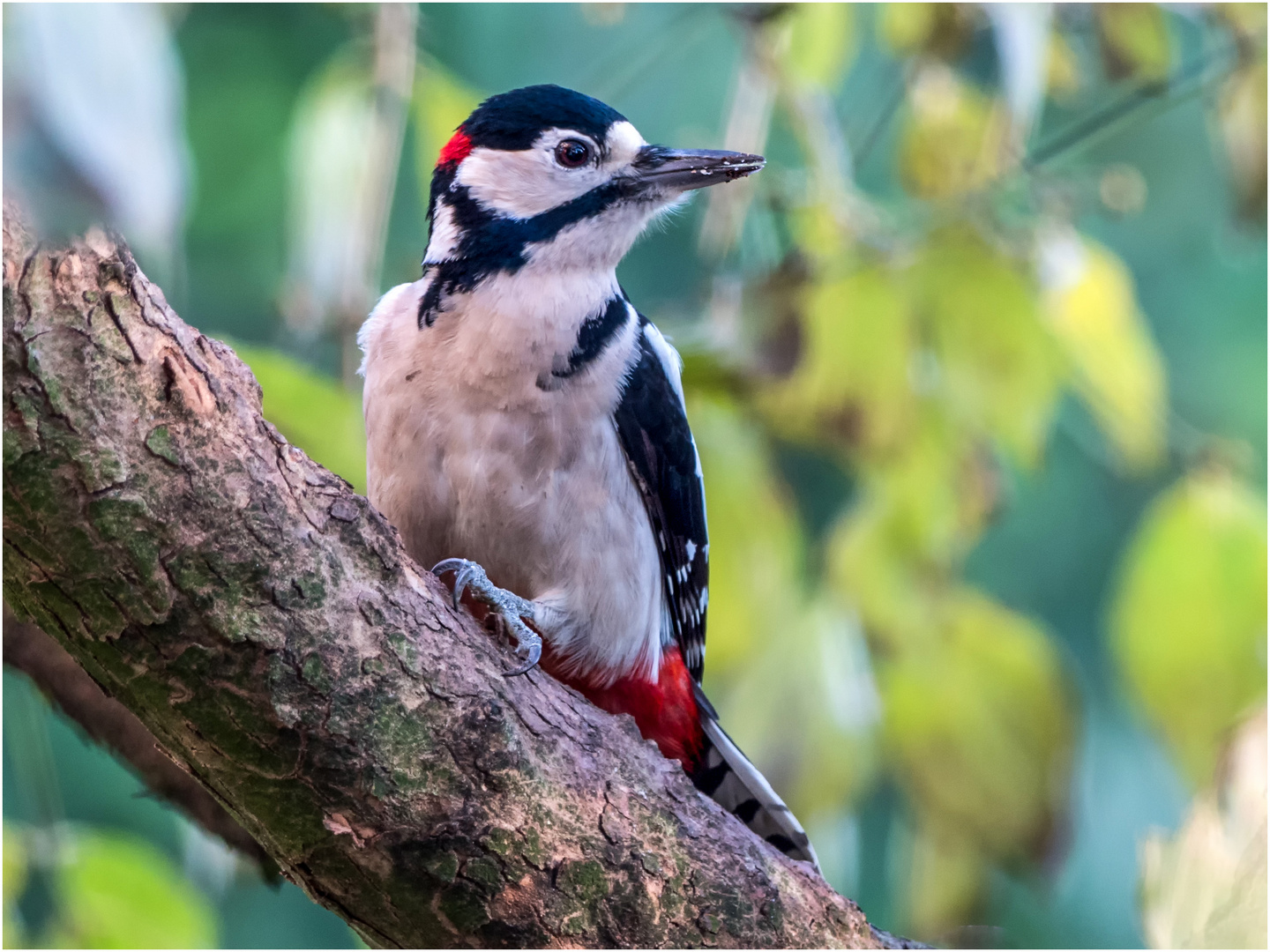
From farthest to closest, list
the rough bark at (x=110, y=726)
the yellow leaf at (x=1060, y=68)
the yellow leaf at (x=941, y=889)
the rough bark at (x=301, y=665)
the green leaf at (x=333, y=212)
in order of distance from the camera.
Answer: the yellow leaf at (x=1060, y=68) → the yellow leaf at (x=941, y=889) → the green leaf at (x=333, y=212) → the rough bark at (x=110, y=726) → the rough bark at (x=301, y=665)

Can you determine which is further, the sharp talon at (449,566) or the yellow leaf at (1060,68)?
the yellow leaf at (1060,68)

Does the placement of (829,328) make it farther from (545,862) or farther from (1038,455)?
(545,862)

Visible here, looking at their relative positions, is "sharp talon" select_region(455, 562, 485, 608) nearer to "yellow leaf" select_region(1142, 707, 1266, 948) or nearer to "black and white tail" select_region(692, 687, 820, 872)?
"black and white tail" select_region(692, 687, 820, 872)

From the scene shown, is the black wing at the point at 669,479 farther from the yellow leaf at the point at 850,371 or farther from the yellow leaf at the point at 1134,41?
the yellow leaf at the point at 1134,41

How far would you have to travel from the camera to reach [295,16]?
176 centimetres

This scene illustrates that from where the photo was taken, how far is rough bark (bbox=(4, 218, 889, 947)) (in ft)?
2.22

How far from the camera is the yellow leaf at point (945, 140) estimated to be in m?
1.67

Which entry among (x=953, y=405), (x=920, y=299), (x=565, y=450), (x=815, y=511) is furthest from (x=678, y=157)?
(x=815, y=511)

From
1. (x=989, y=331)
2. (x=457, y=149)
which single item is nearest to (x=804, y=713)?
(x=989, y=331)

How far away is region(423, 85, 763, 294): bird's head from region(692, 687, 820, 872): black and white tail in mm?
484

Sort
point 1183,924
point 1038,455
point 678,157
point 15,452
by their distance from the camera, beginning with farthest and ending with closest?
point 1038,455, point 678,157, point 1183,924, point 15,452

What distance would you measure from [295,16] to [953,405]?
1102 millimetres

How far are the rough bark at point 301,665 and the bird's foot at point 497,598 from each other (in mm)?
54

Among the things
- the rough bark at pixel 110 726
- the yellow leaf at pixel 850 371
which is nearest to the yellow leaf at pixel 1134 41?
the yellow leaf at pixel 850 371
